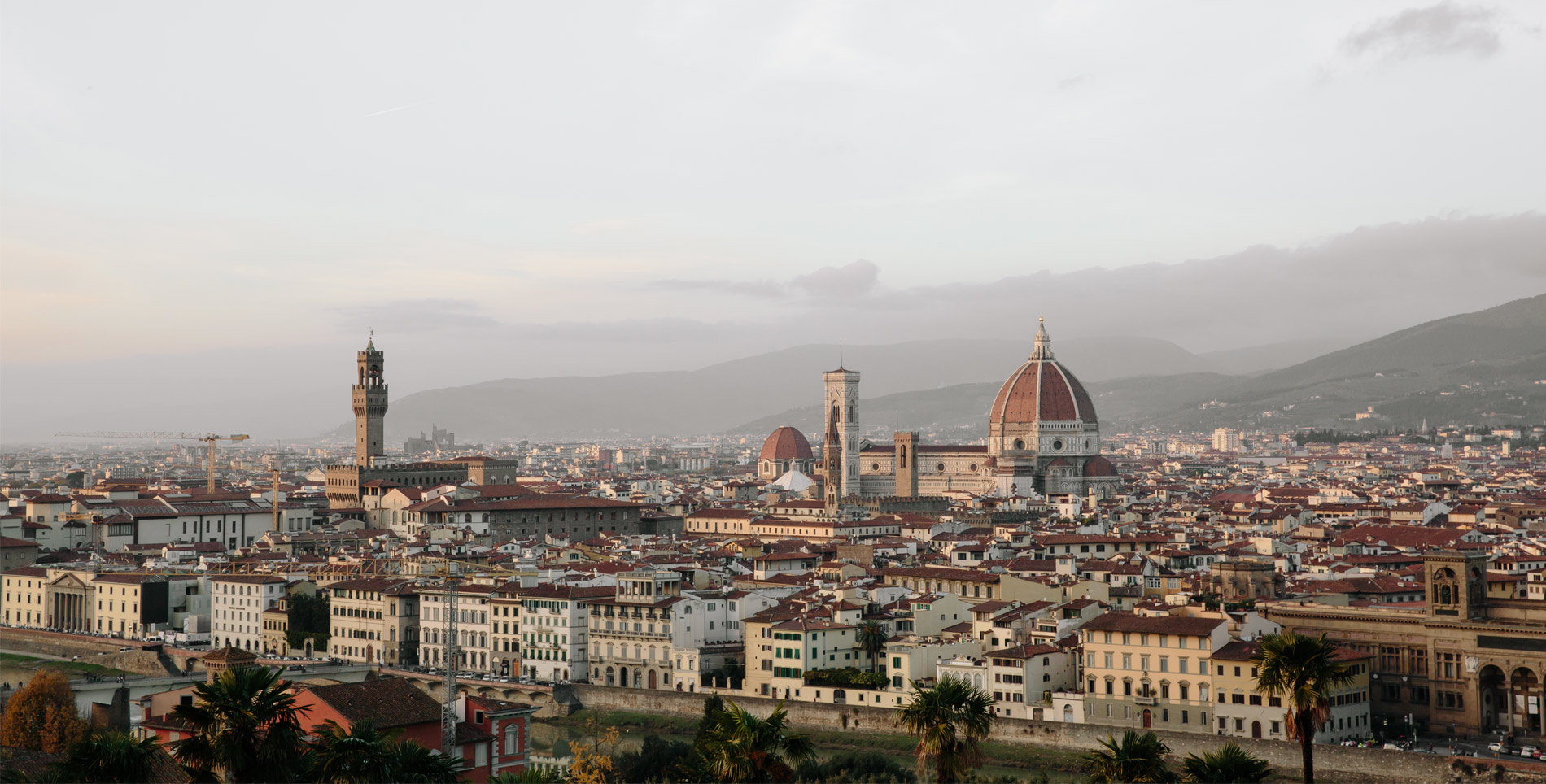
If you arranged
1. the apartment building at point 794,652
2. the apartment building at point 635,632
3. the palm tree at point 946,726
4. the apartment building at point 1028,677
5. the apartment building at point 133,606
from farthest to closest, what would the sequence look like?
the apartment building at point 133,606
the apartment building at point 635,632
the apartment building at point 794,652
the apartment building at point 1028,677
the palm tree at point 946,726

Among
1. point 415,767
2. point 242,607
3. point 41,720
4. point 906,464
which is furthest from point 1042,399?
point 415,767

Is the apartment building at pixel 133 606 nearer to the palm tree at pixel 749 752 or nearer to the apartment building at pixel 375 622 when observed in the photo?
the apartment building at pixel 375 622

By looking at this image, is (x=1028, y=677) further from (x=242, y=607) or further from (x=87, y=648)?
(x=87, y=648)

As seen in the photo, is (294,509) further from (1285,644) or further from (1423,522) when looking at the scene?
(1285,644)

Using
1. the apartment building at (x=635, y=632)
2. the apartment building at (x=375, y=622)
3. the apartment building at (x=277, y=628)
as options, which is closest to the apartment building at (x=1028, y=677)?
the apartment building at (x=635, y=632)

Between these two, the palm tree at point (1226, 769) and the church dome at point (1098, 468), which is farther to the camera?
the church dome at point (1098, 468)

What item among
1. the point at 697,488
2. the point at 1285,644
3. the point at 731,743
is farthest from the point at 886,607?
the point at 697,488

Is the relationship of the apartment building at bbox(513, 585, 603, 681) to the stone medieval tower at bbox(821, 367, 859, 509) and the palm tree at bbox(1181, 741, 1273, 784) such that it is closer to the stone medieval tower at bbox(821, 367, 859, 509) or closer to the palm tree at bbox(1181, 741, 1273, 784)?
the palm tree at bbox(1181, 741, 1273, 784)
